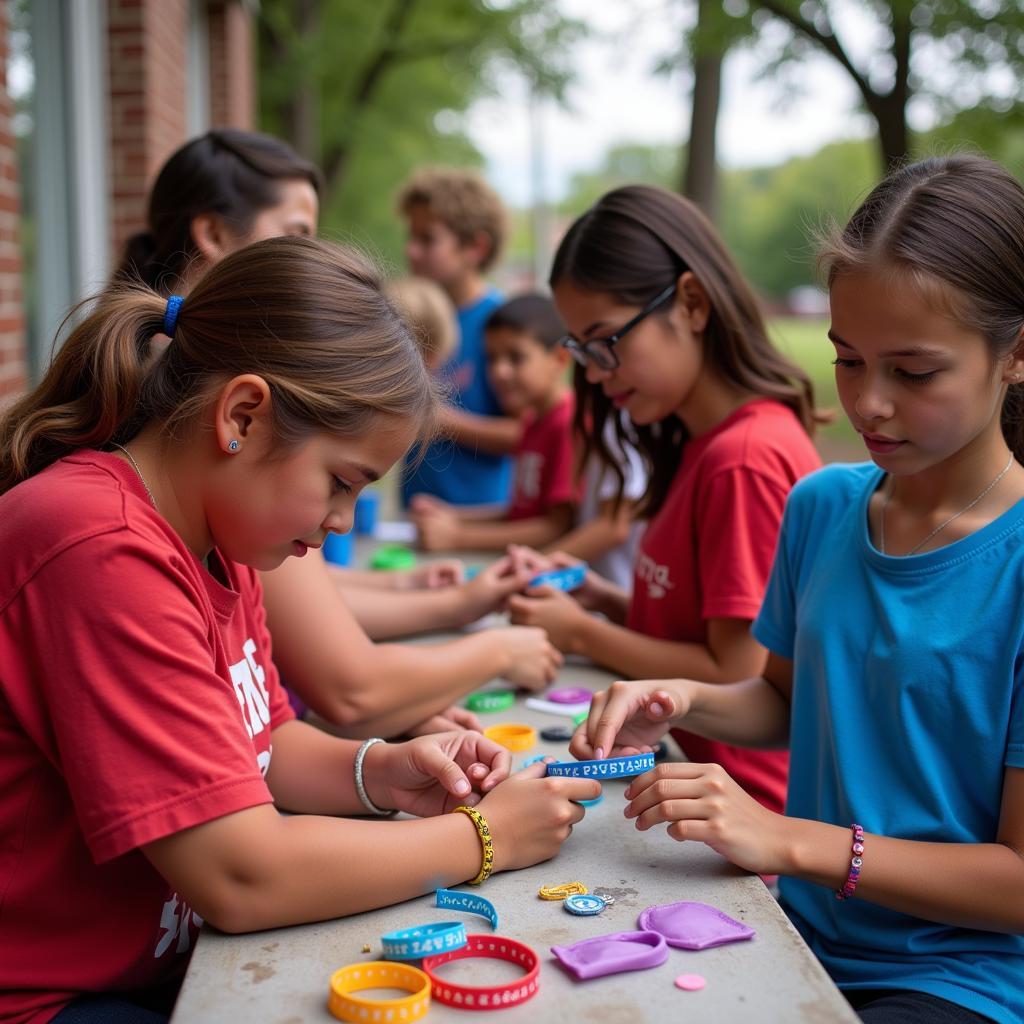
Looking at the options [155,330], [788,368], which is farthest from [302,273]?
[788,368]

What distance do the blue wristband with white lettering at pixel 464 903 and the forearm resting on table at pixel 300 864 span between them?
0.03m

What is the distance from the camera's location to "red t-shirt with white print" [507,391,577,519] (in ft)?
15.0

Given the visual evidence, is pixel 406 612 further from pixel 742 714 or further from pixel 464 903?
pixel 464 903

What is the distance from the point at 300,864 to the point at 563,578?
1.81m

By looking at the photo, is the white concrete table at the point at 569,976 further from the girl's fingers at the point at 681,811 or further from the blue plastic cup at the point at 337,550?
the blue plastic cup at the point at 337,550

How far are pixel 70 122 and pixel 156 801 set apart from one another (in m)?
5.02

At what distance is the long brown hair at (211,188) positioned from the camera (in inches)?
124

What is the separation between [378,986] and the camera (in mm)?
1428

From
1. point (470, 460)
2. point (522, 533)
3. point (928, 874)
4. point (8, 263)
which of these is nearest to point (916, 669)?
point (928, 874)

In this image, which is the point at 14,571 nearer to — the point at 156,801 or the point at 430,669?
the point at 156,801

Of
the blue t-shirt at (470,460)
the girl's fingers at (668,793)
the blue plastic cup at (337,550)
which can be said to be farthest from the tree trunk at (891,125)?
the girl's fingers at (668,793)

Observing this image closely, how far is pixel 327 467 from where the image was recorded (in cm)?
172

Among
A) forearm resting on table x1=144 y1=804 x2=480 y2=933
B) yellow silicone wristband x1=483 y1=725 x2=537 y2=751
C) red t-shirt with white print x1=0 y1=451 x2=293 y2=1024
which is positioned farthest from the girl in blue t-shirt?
red t-shirt with white print x1=0 y1=451 x2=293 y2=1024

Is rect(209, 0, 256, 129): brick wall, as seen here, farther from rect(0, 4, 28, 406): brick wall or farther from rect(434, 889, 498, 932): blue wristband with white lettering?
rect(434, 889, 498, 932): blue wristband with white lettering
